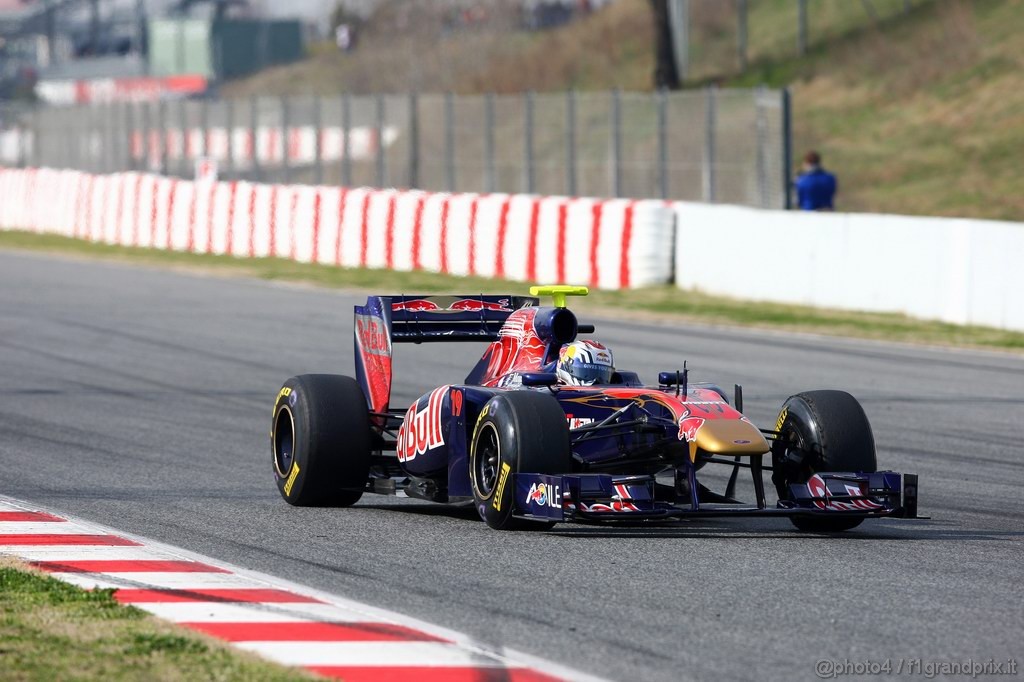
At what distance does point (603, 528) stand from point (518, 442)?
0.91 m

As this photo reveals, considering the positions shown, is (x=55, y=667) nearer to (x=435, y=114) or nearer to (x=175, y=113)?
(x=435, y=114)

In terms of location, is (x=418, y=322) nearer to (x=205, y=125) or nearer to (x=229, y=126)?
(x=229, y=126)

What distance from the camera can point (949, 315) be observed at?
20172mm

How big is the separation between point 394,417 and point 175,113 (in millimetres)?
33258

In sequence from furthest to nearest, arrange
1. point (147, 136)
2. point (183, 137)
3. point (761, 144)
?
1. point (147, 136)
2. point (183, 137)
3. point (761, 144)

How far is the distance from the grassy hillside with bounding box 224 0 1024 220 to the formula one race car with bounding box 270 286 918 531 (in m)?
25.4

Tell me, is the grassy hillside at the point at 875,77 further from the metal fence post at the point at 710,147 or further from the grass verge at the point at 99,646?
the grass verge at the point at 99,646

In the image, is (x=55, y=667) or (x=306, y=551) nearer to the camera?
(x=55, y=667)

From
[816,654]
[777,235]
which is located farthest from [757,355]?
[816,654]

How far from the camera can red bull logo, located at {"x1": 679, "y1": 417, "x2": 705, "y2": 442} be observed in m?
8.10

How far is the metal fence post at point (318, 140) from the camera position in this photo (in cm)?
3675

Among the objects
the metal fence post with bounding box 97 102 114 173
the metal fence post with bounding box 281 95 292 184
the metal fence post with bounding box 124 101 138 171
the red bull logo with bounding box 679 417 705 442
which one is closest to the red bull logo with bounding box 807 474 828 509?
the red bull logo with bounding box 679 417 705 442

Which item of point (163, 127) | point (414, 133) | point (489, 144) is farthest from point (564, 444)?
point (163, 127)

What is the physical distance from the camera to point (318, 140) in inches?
1460
